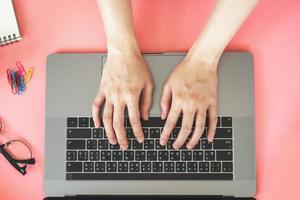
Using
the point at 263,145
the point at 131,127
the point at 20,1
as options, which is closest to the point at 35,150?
the point at 131,127

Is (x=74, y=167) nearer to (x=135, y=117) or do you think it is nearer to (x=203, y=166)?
(x=135, y=117)

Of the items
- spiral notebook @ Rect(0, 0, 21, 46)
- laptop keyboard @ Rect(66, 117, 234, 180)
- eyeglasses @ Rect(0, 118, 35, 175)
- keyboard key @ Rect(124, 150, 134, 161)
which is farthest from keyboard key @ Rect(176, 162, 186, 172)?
spiral notebook @ Rect(0, 0, 21, 46)

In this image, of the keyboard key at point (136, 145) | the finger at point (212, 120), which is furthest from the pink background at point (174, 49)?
the keyboard key at point (136, 145)

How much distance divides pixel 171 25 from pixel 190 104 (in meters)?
0.20

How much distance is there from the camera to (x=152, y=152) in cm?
92

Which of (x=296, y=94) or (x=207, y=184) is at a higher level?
(x=296, y=94)

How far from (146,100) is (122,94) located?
2.1 inches

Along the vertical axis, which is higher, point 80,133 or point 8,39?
point 8,39

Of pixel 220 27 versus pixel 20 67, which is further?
pixel 20 67

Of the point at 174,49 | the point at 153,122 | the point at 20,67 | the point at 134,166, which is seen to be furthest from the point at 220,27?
the point at 20,67

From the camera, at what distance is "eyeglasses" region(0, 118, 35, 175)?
96 centimetres

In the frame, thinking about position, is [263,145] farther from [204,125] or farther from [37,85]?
[37,85]

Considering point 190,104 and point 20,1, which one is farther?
point 20,1

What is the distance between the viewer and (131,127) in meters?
0.92
